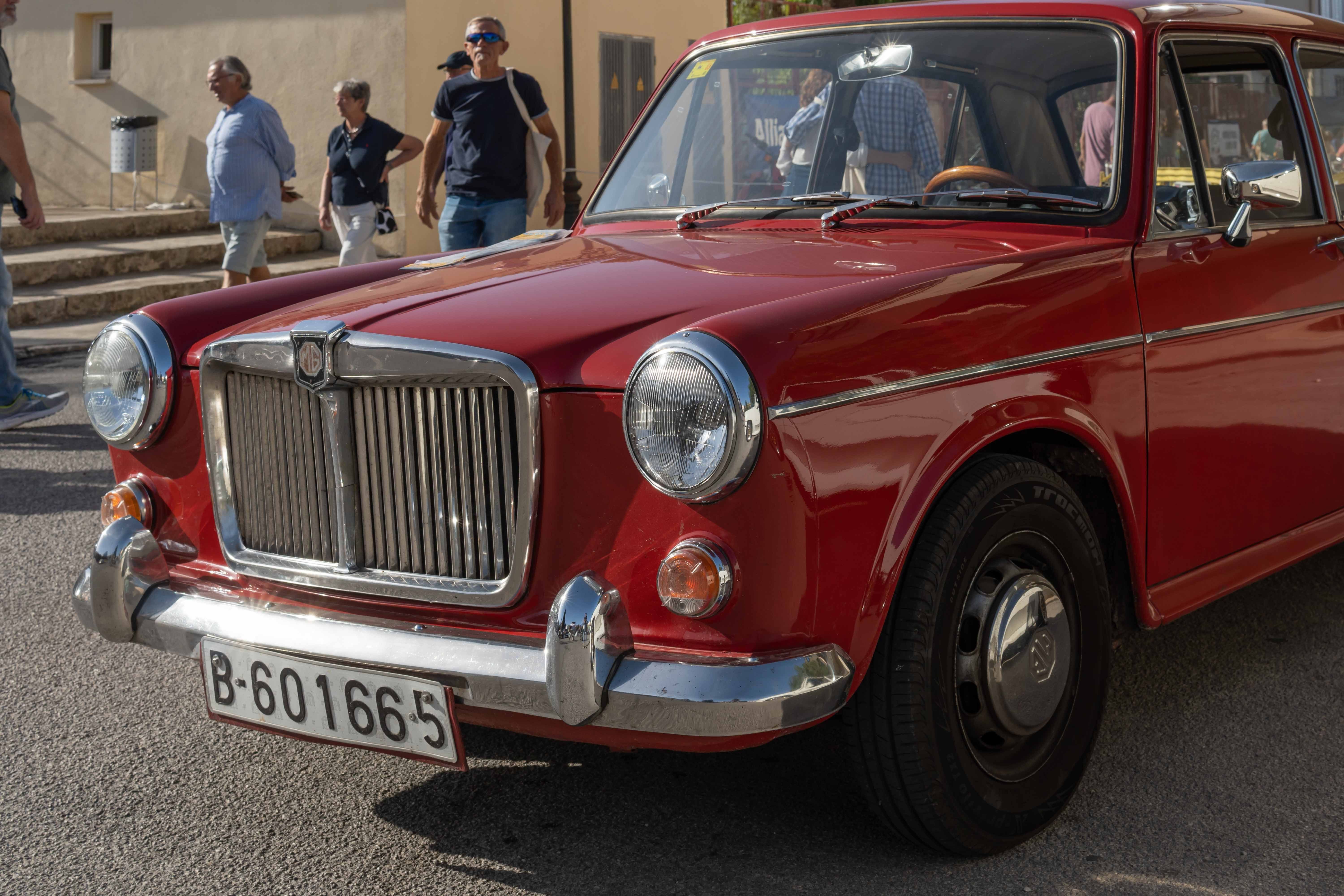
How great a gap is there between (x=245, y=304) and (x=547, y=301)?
0.94 m

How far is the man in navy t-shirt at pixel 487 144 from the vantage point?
7461 mm

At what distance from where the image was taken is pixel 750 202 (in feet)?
11.9

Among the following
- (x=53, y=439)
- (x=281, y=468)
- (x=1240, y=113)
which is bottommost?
(x=53, y=439)

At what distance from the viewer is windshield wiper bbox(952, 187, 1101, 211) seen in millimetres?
3266

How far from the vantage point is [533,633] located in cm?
252

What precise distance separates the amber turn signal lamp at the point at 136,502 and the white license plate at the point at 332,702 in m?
0.45

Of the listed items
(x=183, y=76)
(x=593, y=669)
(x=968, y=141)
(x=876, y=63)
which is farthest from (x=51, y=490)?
(x=183, y=76)

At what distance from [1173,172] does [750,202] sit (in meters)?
1.04

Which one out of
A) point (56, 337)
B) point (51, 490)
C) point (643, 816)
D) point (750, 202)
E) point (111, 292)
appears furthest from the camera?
point (111, 292)

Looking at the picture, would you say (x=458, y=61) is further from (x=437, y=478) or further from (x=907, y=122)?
(x=437, y=478)

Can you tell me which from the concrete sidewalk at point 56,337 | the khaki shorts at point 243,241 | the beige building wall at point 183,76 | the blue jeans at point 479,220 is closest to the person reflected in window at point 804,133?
the blue jeans at point 479,220

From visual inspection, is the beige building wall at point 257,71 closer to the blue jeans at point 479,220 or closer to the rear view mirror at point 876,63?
the blue jeans at point 479,220

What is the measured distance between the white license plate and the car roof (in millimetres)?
2117

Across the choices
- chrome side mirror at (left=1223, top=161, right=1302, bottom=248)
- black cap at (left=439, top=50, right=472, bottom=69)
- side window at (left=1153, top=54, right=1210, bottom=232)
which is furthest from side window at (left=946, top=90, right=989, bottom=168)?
black cap at (left=439, top=50, right=472, bottom=69)
